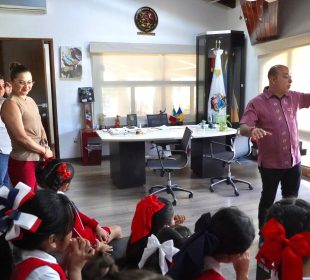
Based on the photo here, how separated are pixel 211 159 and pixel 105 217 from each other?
6.29 ft

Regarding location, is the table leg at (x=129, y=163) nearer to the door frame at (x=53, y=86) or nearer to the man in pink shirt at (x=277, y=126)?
the door frame at (x=53, y=86)

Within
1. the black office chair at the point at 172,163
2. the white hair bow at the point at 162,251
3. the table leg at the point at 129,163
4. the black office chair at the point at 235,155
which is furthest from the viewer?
the table leg at the point at 129,163

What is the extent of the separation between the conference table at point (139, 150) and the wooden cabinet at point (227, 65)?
5.15 feet

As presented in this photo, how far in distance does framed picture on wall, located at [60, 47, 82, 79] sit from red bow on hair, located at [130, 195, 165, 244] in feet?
15.2

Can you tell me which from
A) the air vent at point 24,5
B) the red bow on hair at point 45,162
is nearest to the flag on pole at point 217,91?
the air vent at point 24,5

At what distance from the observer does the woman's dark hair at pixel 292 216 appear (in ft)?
3.48

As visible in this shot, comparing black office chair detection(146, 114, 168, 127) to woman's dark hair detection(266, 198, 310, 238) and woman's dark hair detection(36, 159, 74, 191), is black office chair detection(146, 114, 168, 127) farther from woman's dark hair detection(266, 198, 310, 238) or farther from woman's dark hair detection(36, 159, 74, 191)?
woman's dark hair detection(266, 198, 310, 238)

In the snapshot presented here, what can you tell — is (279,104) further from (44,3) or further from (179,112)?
(44,3)

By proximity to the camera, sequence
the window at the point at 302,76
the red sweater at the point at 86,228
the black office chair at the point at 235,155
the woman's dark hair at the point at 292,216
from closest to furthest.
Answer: the woman's dark hair at the point at 292,216
the red sweater at the point at 86,228
the black office chair at the point at 235,155
the window at the point at 302,76

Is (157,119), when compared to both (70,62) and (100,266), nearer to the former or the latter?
(70,62)

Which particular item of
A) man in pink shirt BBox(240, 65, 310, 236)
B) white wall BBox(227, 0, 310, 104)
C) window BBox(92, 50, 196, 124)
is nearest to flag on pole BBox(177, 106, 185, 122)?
window BBox(92, 50, 196, 124)

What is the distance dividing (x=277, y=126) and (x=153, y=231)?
1.32m

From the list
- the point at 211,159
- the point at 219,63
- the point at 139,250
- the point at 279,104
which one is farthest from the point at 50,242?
the point at 219,63

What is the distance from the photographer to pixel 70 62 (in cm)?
588
